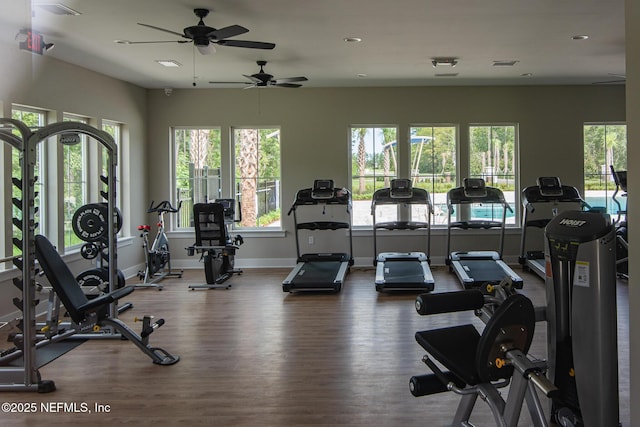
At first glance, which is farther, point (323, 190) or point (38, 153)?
point (323, 190)

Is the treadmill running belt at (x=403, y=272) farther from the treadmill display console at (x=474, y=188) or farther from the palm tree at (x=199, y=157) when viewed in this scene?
the palm tree at (x=199, y=157)

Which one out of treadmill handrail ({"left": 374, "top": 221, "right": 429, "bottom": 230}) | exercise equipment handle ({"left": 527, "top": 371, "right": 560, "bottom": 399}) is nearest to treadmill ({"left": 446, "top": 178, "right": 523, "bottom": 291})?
treadmill handrail ({"left": 374, "top": 221, "right": 429, "bottom": 230})

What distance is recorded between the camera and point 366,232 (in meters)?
8.73

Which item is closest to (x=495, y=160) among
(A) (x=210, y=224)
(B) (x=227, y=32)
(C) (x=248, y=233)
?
(C) (x=248, y=233)

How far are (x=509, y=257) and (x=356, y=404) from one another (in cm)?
610

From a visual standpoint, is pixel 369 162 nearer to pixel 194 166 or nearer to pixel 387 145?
pixel 387 145

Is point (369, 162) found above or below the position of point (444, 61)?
below

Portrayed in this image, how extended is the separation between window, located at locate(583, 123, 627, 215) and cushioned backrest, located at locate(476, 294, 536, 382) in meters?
7.63

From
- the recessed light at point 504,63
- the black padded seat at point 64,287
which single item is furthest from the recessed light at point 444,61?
the black padded seat at point 64,287

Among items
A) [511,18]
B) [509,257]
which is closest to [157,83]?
A: [511,18]

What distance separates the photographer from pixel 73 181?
681 cm

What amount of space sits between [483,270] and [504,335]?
5543 millimetres

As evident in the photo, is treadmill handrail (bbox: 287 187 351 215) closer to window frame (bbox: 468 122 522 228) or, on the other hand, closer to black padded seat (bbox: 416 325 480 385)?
window frame (bbox: 468 122 522 228)

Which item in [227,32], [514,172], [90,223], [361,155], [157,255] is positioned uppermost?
[227,32]
